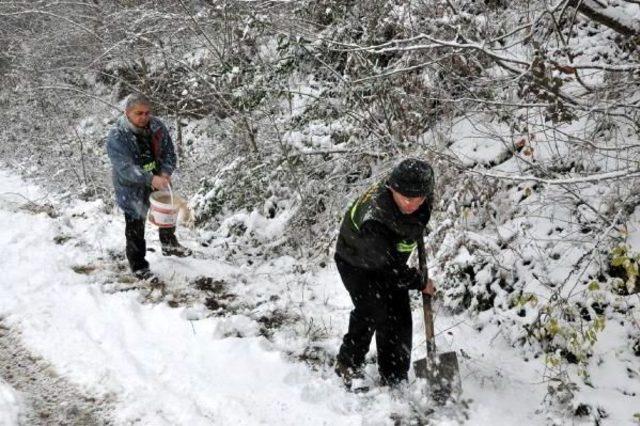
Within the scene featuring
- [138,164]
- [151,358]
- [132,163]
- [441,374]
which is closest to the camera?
[441,374]

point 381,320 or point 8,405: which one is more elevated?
point 381,320

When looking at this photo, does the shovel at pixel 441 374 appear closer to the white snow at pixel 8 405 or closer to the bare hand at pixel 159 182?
the bare hand at pixel 159 182

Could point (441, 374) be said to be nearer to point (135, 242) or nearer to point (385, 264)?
point (385, 264)

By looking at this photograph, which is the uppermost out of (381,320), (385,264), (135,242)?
(385,264)

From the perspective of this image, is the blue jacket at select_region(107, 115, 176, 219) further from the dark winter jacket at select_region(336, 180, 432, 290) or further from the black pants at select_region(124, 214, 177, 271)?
the dark winter jacket at select_region(336, 180, 432, 290)

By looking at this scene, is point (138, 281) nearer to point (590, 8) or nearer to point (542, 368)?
point (542, 368)

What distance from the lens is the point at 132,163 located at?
15.5 feet

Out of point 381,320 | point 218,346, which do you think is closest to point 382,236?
point 381,320

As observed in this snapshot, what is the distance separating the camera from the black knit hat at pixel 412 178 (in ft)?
9.37

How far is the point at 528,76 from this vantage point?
13.0 ft

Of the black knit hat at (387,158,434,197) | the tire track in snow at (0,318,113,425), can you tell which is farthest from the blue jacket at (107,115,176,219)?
the black knit hat at (387,158,434,197)

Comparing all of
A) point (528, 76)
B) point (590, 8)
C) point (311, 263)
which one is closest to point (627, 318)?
point (528, 76)

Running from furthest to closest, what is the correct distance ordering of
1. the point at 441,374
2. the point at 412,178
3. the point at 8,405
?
the point at 441,374, the point at 8,405, the point at 412,178

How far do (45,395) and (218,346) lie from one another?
4.09 ft
